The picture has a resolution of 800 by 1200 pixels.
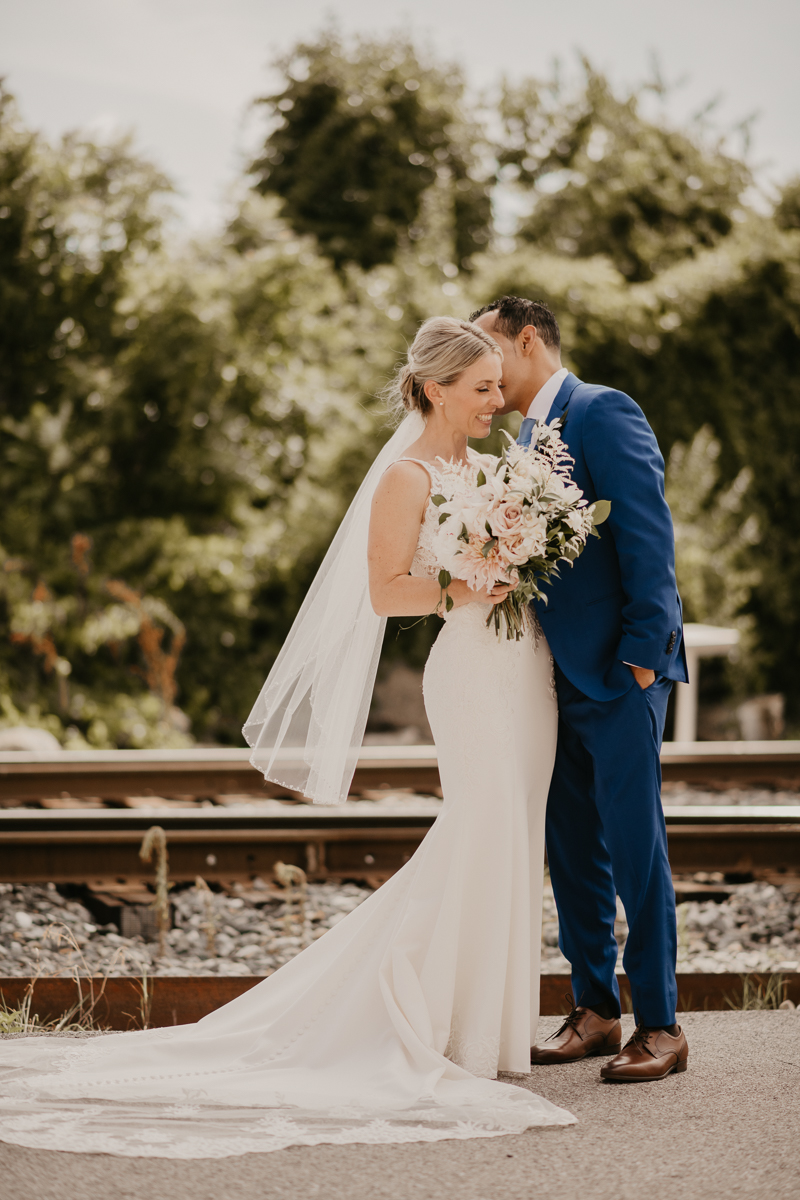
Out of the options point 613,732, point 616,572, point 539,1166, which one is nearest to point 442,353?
point 616,572

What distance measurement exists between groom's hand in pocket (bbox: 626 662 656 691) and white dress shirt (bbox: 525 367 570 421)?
940 mm

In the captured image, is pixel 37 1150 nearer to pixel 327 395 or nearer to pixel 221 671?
pixel 221 671

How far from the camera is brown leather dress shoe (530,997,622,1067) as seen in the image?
3604mm

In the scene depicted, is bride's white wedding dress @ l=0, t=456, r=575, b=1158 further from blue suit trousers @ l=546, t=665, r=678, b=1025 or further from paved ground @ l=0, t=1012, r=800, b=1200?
blue suit trousers @ l=546, t=665, r=678, b=1025

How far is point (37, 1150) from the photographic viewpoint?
2805mm

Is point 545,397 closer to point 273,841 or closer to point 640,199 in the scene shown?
point 273,841

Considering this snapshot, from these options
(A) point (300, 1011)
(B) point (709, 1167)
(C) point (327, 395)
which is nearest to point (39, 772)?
(A) point (300, 1011)

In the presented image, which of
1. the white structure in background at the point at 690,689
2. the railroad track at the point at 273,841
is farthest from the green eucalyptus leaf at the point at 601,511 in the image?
the white structure in background at the point at 690,689

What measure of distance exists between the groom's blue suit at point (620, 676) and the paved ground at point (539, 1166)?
44 centimetres

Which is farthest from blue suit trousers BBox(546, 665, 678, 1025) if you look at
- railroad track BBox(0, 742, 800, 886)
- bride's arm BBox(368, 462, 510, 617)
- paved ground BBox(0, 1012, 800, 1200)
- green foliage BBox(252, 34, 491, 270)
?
green foliage BBox(252, 34, 491, 270)

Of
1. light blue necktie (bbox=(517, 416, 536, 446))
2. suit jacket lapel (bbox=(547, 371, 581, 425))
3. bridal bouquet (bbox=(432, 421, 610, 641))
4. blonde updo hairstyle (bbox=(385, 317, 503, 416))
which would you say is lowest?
bridal bouquet (bbox=(432, 421, 610, 641))

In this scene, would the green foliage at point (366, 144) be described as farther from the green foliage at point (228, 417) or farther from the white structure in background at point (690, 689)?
the white structure in background at point (690, 689)

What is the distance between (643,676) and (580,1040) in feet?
4.12

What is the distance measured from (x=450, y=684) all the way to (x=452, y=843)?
519 millimetres
